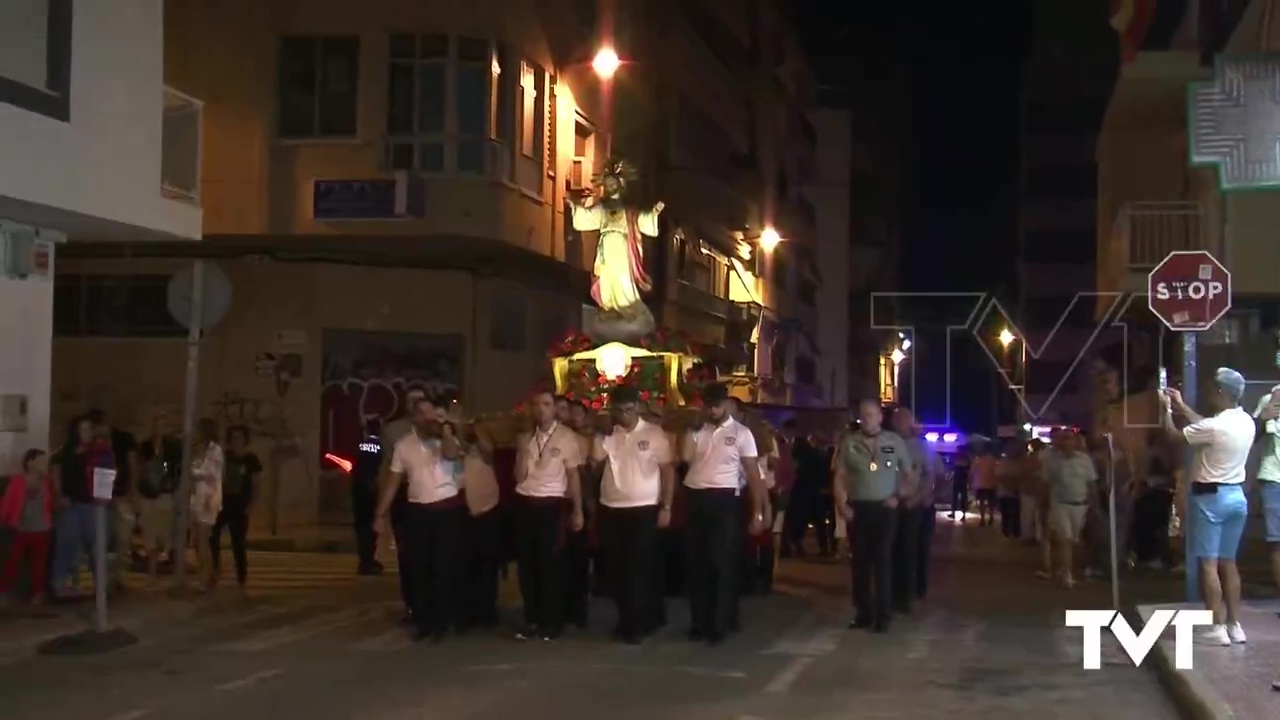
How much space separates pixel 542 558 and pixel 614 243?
7272 mm

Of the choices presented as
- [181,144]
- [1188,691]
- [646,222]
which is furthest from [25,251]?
[1188,691]

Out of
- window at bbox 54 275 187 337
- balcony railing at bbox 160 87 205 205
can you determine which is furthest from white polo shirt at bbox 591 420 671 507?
window at bbox 54 275 187 337

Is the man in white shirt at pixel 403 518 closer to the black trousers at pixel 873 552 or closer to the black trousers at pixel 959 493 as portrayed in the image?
the black trousers at pixel 873 552

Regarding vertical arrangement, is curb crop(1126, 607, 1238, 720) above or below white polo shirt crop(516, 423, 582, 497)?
below

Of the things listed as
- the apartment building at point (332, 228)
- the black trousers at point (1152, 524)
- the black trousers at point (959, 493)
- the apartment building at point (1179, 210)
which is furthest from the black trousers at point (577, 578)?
the black trousers at point (959, 493)

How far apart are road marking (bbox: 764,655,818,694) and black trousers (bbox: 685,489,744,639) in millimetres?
1037

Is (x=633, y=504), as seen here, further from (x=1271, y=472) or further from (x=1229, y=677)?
(x=1271, y=472)

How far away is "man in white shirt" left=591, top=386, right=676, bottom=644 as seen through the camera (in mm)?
12820

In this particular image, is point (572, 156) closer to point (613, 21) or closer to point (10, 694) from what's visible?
point (613, 21)

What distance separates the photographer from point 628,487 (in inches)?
509

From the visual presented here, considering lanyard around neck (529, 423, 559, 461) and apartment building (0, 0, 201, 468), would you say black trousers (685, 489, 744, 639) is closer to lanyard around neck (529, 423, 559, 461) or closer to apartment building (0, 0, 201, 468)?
lanyard around neck (529, 423, 559, 461)

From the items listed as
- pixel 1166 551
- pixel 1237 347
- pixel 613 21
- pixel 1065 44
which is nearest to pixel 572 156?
pixel 613 21

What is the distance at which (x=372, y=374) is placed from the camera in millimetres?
27078

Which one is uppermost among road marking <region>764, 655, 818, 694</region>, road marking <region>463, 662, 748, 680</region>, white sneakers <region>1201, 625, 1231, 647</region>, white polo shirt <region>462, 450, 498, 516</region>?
white polo shirt <region>462, 450, 498, 516</region>
